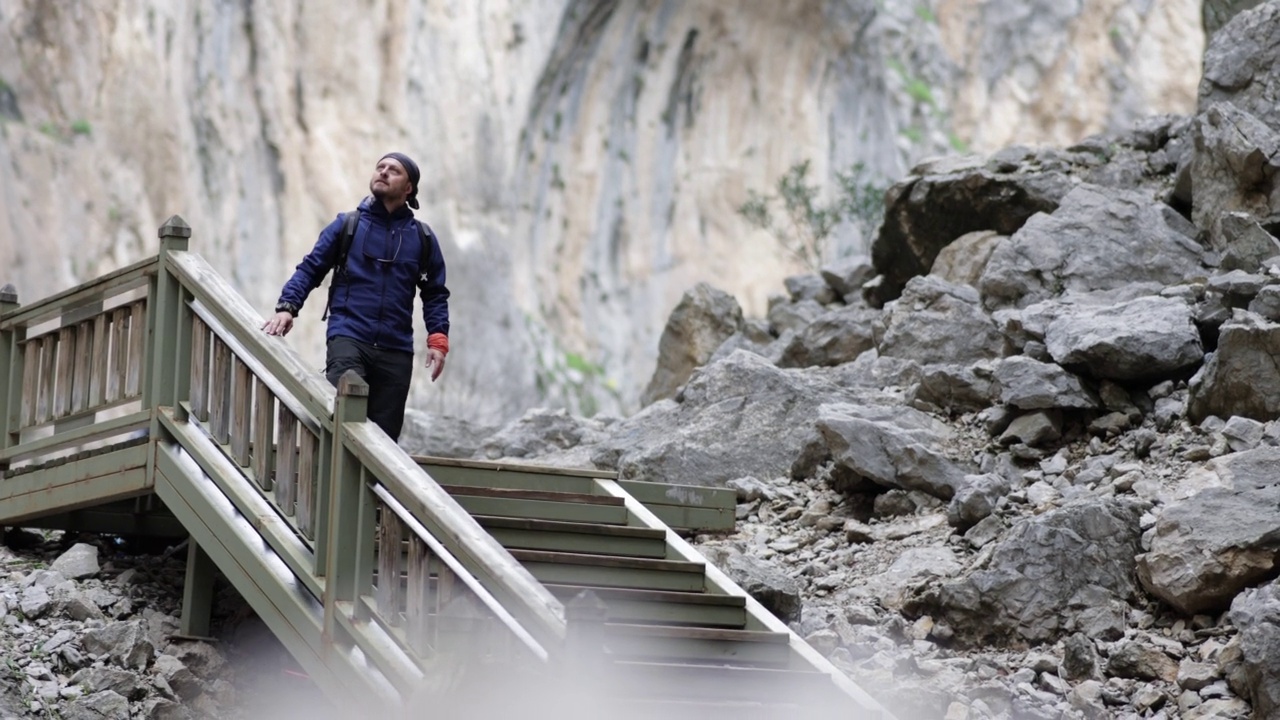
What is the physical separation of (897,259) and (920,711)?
278 inches

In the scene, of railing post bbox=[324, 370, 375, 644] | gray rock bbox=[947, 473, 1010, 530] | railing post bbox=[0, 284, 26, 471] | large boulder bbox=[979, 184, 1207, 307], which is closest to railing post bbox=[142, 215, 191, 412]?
railing post bbox=[0, 284, 26, 471]

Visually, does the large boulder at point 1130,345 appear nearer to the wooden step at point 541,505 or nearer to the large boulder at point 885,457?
the large boulder at point 885,457

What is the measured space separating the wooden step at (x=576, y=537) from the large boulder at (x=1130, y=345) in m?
2.98

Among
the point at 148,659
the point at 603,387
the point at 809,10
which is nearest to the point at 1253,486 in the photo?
the point at 148,659

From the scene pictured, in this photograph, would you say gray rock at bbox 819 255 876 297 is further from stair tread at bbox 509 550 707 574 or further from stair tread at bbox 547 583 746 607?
stair tread at bbox 547 583 746 607

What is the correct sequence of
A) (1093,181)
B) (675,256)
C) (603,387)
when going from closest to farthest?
(1093,181)
(603,387)
(675,256)

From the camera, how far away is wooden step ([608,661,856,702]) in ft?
17.1

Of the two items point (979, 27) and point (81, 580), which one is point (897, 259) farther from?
point (979, 27)

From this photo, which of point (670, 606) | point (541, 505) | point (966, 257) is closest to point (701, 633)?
point (670, 606)

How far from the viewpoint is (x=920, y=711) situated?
232 inches

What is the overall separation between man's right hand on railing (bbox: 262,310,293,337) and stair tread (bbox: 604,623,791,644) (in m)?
1.69

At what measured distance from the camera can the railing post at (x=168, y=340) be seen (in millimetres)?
6332

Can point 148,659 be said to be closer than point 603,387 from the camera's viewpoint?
Yes

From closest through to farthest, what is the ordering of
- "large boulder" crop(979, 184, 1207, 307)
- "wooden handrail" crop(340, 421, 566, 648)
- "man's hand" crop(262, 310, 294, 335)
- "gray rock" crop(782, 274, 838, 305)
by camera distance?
"wooden handrail" crop(340, 421, 566, 648)
"man's hand" crop(262, 310, 294, 335)
"large boulder" crop(979, 184, 1207, 307)
"gray rock" crop(782, 274, 838, 305)
